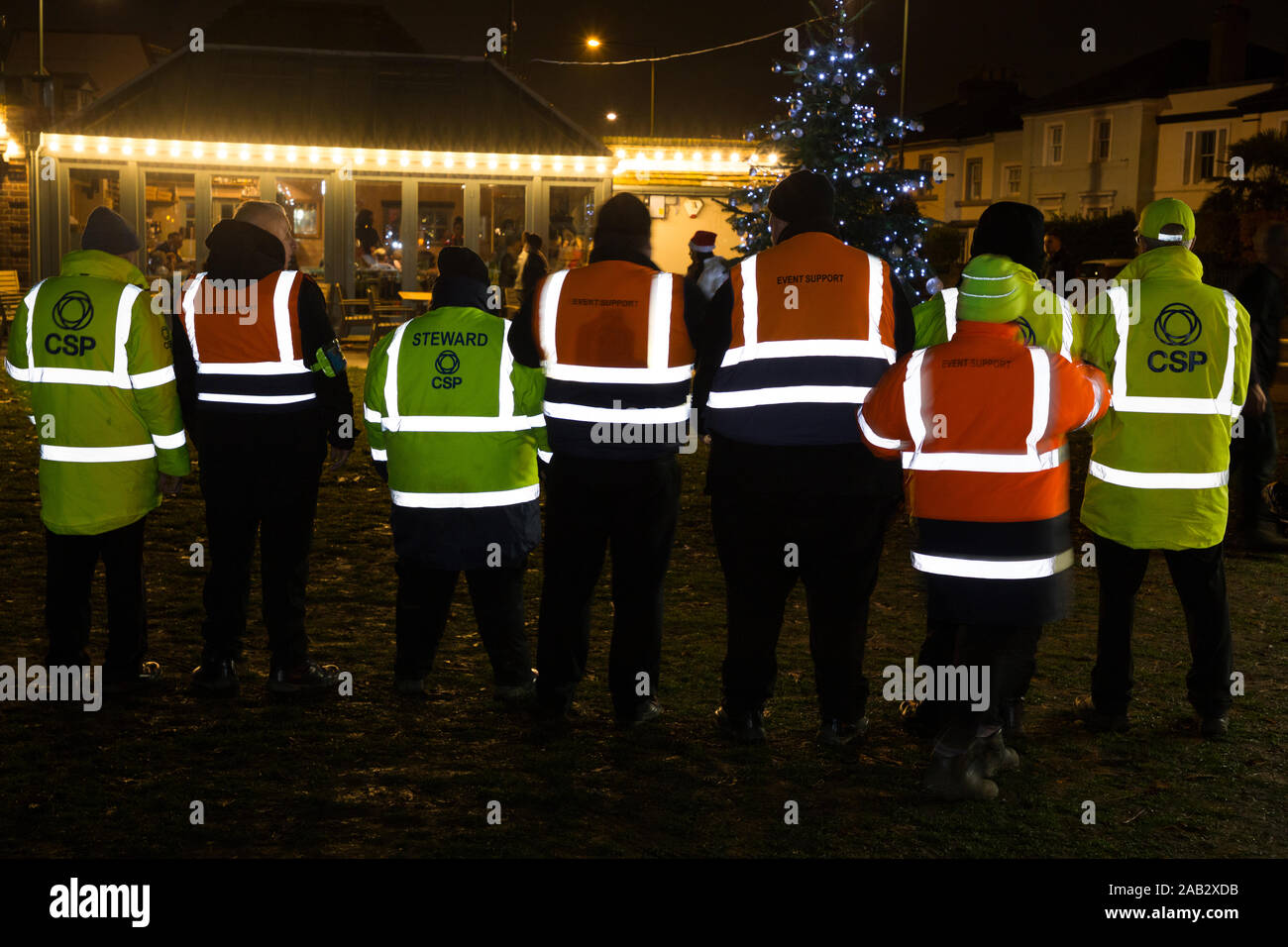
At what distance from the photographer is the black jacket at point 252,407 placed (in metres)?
5.78

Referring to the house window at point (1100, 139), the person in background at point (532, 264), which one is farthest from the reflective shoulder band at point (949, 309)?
the house window at point (1100, 139)

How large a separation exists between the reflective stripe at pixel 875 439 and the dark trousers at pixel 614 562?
96cm

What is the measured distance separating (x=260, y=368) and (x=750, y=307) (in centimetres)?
212

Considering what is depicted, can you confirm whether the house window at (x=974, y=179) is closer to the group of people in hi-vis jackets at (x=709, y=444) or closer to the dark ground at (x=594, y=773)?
the dark ground at (x=594, y=773)

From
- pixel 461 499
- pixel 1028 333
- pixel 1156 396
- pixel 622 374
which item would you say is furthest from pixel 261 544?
pixel 1156 396

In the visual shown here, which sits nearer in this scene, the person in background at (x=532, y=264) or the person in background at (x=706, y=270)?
the person in background at (x=706, y=270)

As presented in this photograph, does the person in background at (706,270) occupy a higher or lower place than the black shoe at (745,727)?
higher

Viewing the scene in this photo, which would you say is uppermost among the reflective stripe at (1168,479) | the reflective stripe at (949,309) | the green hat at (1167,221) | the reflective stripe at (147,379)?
the green hat at (1167,221)

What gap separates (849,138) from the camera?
601 inches

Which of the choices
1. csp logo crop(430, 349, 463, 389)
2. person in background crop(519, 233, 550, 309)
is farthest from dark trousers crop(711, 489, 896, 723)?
person in background crop(519, 233, 550, 309)

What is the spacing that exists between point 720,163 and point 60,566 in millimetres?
19434

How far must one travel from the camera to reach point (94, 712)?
5656 millimetres

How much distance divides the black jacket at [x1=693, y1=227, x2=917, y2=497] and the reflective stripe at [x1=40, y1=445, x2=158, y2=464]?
245 cm

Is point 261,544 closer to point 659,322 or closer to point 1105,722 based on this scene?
point 659,322
